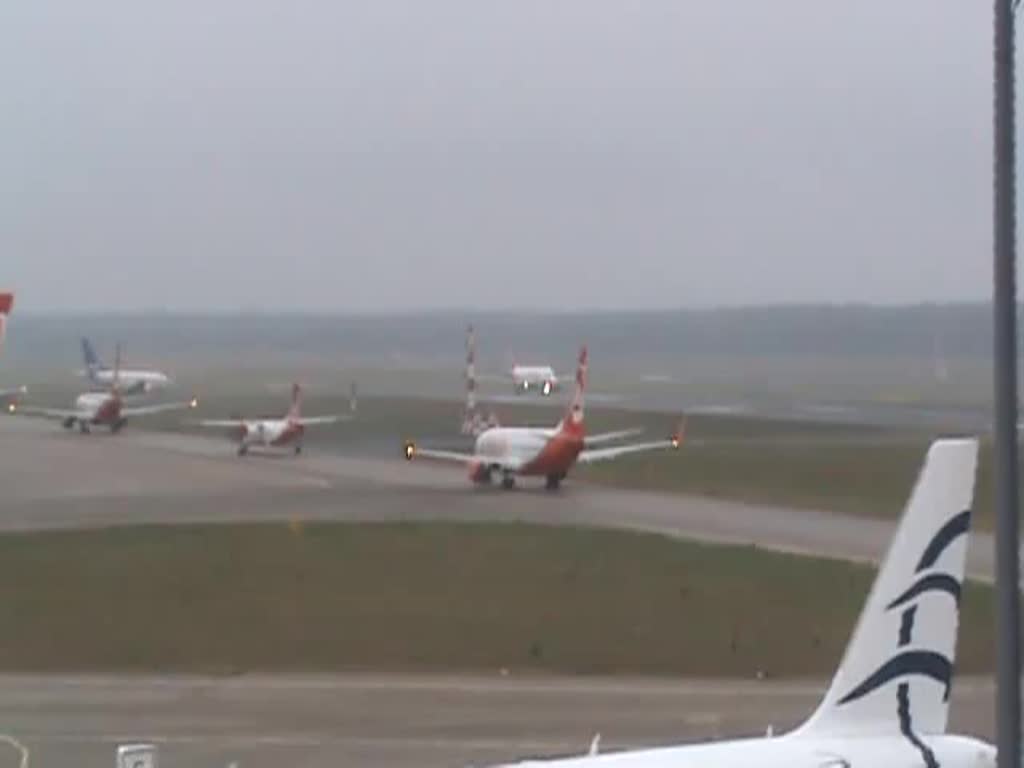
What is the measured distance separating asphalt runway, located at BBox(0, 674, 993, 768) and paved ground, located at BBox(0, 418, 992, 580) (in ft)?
48.1

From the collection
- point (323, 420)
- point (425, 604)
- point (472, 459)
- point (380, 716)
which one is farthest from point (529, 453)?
point (380, 716)

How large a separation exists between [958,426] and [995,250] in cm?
7793

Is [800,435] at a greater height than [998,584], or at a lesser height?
greater

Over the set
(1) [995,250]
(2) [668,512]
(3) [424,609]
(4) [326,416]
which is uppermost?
(4) [326,416]

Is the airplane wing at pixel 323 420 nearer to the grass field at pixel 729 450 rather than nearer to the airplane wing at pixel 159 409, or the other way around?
the grass field at pixel 729 450

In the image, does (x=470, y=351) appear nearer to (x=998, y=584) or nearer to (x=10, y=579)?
(x=10, y=579)

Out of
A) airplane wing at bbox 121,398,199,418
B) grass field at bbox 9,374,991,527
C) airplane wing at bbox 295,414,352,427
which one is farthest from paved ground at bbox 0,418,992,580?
airplane wing at bbox 121,398,199,418

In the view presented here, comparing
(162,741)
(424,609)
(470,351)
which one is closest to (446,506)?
(470,351)

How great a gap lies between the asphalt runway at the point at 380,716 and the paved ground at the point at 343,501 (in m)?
14.7

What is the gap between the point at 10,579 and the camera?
1690 inches

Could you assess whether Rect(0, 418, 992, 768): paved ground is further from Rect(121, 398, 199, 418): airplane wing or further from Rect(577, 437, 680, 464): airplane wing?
Rect(121, 398, 199, 418): airplane wing

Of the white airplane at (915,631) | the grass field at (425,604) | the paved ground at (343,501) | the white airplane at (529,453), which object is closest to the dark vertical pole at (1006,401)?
the white airplane at (915,631)

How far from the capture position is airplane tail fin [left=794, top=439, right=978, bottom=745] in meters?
17.1

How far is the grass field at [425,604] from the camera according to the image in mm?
33844
